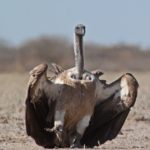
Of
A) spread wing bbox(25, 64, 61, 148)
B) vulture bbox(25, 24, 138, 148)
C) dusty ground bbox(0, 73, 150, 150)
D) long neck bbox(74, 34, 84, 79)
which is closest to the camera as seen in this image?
spread wing bbox(25, 64, 61, 148)

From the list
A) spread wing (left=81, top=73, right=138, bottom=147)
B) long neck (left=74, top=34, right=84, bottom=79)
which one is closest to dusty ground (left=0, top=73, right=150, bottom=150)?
spread wing (left=81, top=73, right=138, bottom=147)

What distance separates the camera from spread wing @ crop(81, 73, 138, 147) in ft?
37.2

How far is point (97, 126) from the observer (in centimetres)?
1147

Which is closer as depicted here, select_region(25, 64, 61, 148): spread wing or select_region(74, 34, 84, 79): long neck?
select_region(25, 64, 61, 148): spread wing

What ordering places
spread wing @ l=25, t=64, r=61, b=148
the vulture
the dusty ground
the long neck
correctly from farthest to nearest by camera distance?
the dusty ground → the long neck → the vulture → spread wing @ l=25, t=64, r=61, b=148

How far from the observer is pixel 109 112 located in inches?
450

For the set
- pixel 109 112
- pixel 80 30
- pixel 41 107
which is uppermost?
pixel 80 30

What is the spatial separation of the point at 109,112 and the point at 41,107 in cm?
102

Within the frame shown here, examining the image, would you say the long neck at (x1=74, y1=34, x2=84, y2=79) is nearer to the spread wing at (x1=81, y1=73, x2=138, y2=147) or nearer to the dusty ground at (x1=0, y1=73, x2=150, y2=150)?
the spread wing at (x1=81, y1=73, x2=138, y2=147)

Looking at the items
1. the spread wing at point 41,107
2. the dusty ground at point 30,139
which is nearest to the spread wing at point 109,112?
the dusty ground at point 30,139

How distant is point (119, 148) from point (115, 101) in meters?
0.71

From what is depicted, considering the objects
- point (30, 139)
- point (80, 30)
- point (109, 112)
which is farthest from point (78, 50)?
point (30, 139)

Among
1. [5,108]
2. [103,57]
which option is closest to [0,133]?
[5,108]

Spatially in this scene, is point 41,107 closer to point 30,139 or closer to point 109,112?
point 109,112
